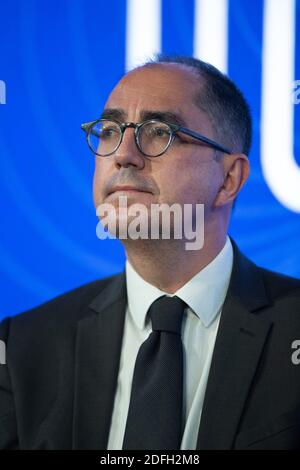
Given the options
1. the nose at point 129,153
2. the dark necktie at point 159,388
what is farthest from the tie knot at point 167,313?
the nose at point 129,153

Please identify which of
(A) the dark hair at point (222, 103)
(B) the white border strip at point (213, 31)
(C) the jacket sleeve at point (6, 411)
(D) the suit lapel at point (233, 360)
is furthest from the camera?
(B) the white border strip at point (213, 31)

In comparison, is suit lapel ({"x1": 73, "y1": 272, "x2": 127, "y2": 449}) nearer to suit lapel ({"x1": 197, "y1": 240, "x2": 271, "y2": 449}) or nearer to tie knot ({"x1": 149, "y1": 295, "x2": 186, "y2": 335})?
tie knot ({"x1": 149, "y1": 295, "x2": 186, "y2": 335})

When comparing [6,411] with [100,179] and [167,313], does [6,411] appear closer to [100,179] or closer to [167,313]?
[167,313]

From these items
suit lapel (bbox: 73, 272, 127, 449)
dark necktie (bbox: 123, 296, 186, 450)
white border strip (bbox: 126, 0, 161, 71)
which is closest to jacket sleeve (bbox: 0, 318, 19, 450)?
suit lapel (bbox: 73, 272, 127, 449)

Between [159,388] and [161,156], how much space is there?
536mm

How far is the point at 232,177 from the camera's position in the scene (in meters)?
1.80

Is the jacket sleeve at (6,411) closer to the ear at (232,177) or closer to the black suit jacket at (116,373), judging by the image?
the black suit jacket at (116,373)

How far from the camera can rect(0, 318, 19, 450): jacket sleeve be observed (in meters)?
1.63

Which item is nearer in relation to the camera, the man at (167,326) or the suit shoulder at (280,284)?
the man at (167,326)

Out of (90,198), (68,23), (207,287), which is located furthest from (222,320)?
(68,23)

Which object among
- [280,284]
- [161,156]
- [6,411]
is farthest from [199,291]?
[6,411]

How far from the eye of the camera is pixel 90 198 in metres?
1.94

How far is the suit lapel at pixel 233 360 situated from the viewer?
1.53 meters

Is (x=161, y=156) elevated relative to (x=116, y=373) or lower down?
elevated
